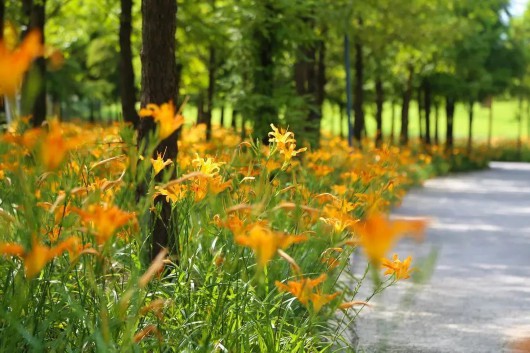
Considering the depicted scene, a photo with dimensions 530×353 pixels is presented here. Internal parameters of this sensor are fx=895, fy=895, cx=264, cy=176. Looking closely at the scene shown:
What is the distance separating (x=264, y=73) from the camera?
44.7 feet

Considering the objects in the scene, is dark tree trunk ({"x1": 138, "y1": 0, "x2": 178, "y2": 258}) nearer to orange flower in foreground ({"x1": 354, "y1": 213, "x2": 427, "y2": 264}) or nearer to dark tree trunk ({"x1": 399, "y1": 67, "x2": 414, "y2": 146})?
orange flower in foreground ({"x1": 354, "y1": 213, "x2": 427, "y2": 264})

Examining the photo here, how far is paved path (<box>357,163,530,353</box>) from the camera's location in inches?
229

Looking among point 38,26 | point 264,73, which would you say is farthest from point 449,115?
point 264,73

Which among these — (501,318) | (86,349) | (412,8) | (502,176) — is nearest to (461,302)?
(501,318)

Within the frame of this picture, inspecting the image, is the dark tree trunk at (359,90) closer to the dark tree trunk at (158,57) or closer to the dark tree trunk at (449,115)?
the dark tree trunk at (449,115)

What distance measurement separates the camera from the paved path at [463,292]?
5.81 m

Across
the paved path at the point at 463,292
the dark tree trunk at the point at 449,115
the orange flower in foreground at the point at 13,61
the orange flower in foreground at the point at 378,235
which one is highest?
the orange flower in foreground at the point at 13,61

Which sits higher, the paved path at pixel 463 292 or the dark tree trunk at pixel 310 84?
the dark tree trunk at pixel 310 84

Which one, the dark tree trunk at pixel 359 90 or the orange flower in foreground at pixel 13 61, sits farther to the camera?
the dark tree trunk at pixel 359 90

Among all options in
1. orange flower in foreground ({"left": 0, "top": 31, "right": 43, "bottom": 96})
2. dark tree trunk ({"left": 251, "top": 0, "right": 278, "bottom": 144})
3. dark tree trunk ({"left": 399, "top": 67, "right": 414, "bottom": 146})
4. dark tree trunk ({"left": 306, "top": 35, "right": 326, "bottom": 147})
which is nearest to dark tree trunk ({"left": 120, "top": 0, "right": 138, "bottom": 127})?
dark tree trunk ({"left": 251, "top": 0, "right": 278, "bottom": 144})

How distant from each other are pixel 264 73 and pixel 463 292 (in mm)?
6597

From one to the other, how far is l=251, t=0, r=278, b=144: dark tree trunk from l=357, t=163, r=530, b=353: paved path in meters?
2.89

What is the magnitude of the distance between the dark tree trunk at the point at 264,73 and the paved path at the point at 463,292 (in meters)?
2.89

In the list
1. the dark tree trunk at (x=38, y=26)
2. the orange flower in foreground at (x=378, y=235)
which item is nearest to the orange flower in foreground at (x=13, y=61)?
the orange flower in foreground at (x=378, y=235)
